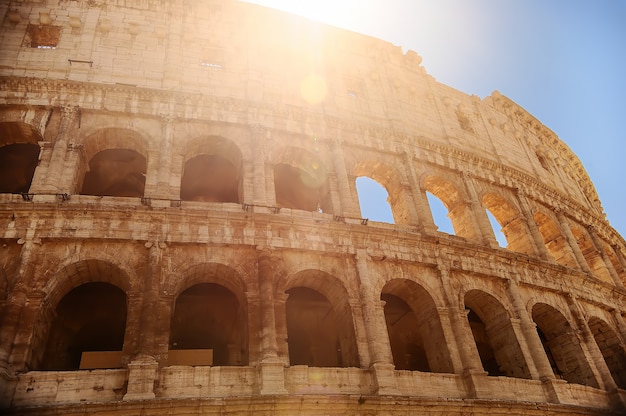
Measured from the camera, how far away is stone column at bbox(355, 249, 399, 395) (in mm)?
9953

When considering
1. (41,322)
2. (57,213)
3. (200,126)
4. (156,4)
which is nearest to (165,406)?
(41,322)

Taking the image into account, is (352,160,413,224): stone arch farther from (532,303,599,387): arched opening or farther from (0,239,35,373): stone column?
(0,239,35,373): stone column

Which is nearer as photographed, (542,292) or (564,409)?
(564,409)

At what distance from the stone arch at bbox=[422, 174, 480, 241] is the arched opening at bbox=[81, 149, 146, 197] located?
8481mm

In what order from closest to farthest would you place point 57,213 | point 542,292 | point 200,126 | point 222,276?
1. point 57,213
2. point 222,276
3. point 200,126
4. point 542,292

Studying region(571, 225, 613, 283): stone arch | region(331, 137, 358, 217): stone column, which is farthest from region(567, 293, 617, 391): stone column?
region(331, 137, 358, 217): stone column

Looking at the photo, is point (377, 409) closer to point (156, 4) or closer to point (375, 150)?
point (375, 150)

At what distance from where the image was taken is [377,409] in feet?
31.2

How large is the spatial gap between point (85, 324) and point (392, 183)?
9.12 metres

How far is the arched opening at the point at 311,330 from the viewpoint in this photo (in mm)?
12719

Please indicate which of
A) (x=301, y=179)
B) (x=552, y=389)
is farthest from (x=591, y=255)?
(x=301, y=179)

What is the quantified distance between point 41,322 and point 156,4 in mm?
10208

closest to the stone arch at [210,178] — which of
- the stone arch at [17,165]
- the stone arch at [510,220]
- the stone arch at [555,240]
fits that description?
the stone arch at [17,165]

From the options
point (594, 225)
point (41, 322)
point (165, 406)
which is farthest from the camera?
point (594, 225)
